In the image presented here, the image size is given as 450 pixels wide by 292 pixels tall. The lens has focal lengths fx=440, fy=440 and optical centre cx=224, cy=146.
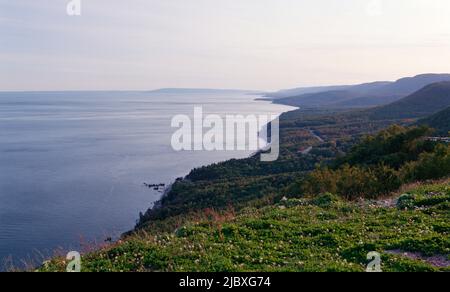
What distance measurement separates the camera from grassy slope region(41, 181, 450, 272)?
8383 mm

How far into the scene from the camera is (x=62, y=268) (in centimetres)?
848

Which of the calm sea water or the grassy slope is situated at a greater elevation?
the grassy slope

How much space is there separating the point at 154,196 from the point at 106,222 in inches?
515

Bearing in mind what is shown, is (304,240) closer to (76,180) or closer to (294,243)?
(294,243)

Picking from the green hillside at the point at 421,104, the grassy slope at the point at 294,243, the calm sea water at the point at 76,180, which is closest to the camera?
the grassy slope at the point at 294,243

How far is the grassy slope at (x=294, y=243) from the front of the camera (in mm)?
8383

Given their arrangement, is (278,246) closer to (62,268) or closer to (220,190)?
(62,268)

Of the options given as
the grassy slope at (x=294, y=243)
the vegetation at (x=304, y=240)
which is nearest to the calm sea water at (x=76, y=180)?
the vegetation at (x=304, y=240)

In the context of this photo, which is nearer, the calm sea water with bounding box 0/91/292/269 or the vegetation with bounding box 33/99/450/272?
the vegetation with bounding box 33/99/450/272

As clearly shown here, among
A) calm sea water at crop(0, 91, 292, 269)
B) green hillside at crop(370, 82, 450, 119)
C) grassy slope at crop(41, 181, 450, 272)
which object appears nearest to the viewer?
grassy slope at crop(41, 181, 450, 272)

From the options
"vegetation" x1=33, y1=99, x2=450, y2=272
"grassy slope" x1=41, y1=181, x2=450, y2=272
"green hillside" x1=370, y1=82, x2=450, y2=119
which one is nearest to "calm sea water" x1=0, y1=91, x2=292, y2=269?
"vegetation" x1=33, y1=99, x2=450, y2=272

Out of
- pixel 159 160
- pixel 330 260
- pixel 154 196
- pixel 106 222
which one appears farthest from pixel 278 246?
pixel 159 160

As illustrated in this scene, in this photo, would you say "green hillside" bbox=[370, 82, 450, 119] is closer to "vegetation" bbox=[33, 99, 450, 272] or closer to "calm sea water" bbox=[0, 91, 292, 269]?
"calm sea water" bbox=[0, 91, 292, 269]

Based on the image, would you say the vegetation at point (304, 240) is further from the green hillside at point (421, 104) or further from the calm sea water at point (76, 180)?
the green hillside at point (421, 104)
